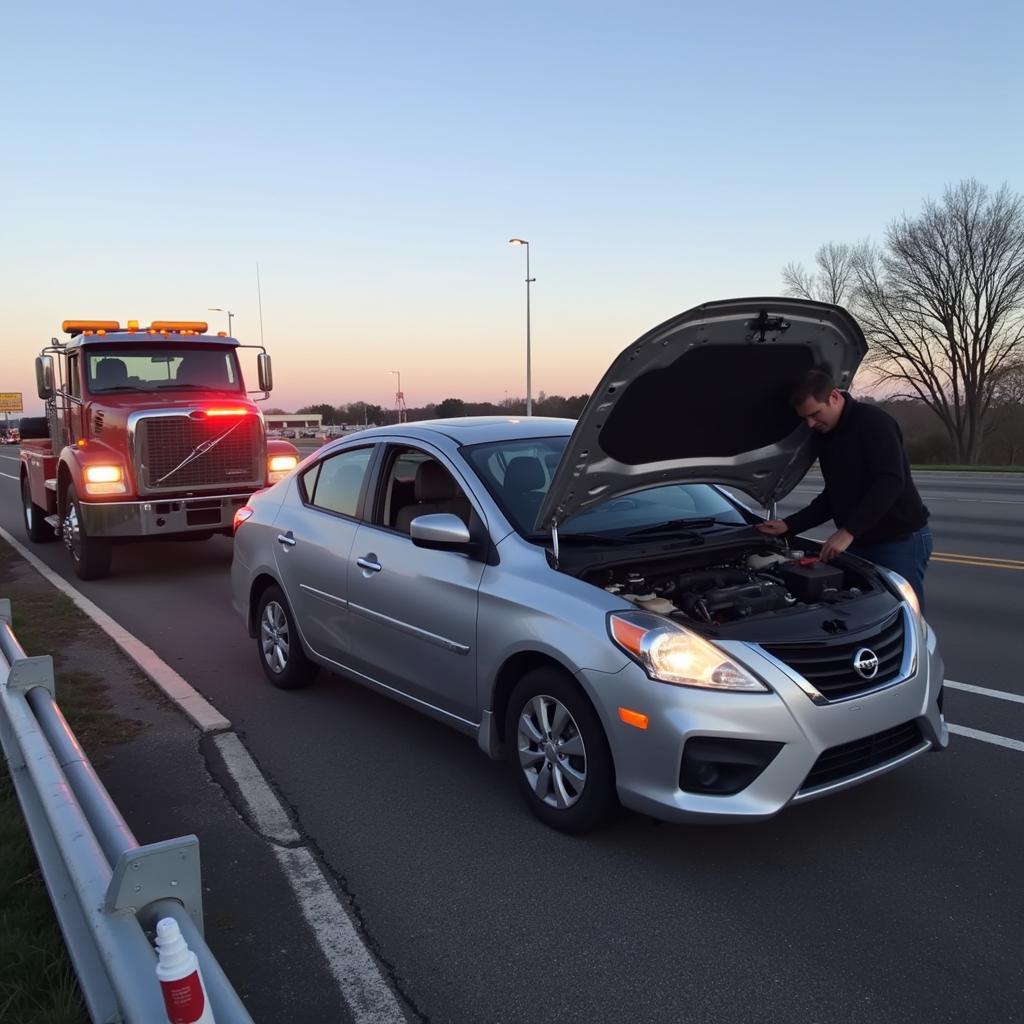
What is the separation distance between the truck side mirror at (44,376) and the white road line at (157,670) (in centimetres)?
309

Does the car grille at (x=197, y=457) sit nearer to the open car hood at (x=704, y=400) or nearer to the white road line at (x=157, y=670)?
the white road line at (x=157, y=670)

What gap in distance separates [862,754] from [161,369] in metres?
9.45

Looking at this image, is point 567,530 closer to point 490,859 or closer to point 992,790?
point 490,859

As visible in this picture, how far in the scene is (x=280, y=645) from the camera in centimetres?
585

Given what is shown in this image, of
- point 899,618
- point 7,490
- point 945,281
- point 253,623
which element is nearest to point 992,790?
point 899,618

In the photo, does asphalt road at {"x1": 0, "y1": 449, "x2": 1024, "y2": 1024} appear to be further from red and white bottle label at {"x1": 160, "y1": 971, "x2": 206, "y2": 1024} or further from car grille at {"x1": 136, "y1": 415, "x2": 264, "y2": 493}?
car grille at {"x1": 136, "y1": 415, "x2": 264, "y2": 493}

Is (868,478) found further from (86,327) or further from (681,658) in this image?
(86,327)

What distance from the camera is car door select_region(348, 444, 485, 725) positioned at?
4207 mm

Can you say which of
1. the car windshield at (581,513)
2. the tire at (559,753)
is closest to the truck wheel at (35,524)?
the car windshield at (581,513)

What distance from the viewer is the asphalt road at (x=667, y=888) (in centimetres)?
281

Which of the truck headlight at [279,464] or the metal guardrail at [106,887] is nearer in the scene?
the metal guardrail at [106,887]

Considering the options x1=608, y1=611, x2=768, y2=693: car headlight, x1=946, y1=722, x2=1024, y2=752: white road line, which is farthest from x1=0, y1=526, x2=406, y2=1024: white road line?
x1=946, y1=722, x2=1024, y2=752: white road line

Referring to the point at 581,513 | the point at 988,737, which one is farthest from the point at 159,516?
the point at 988,737

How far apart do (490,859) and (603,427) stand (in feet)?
5.96
